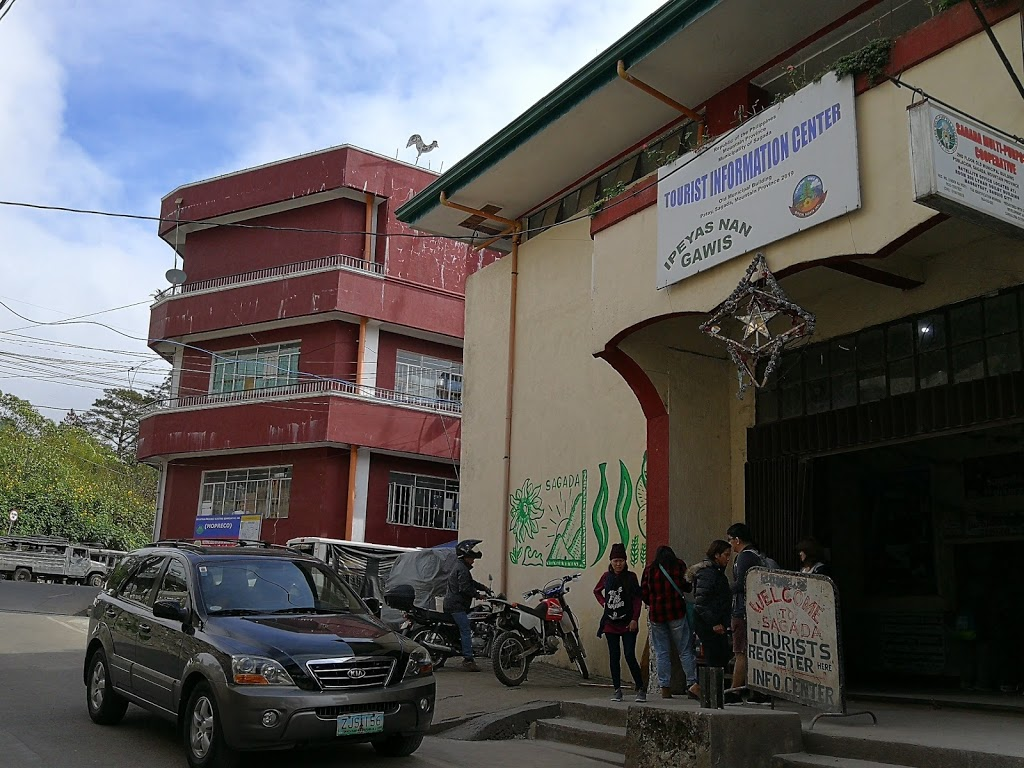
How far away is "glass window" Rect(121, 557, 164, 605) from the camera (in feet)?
27.7

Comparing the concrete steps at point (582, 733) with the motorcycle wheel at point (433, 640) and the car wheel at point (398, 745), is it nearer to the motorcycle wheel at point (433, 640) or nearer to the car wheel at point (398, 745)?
the car wheel at point (398, 745)

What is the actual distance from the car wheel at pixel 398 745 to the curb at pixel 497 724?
1.53 metres

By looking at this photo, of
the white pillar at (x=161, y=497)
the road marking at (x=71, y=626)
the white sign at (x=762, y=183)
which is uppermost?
the white sign at (x=762, y=183)

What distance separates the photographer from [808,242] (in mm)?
8484

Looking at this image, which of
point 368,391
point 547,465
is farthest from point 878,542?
point 368,391

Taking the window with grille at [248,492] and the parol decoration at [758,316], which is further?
the window with grille at [248,492]

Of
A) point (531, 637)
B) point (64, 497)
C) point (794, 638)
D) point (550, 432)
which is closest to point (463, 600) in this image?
point (531, 637)

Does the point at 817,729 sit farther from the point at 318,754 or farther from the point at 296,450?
the point at 296,450

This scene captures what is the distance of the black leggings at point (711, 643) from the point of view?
8898mm

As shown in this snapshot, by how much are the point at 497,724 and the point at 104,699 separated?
3.61m

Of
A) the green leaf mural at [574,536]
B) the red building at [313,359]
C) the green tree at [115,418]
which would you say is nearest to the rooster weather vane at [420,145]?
the red building at [313,359]

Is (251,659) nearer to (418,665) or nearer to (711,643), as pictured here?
(418,665)

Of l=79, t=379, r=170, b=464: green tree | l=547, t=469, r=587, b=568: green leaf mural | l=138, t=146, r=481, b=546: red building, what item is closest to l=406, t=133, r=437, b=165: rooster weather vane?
l=138, t=146, r=481, b=546: red building

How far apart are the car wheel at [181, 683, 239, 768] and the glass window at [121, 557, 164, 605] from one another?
5.73 ft
